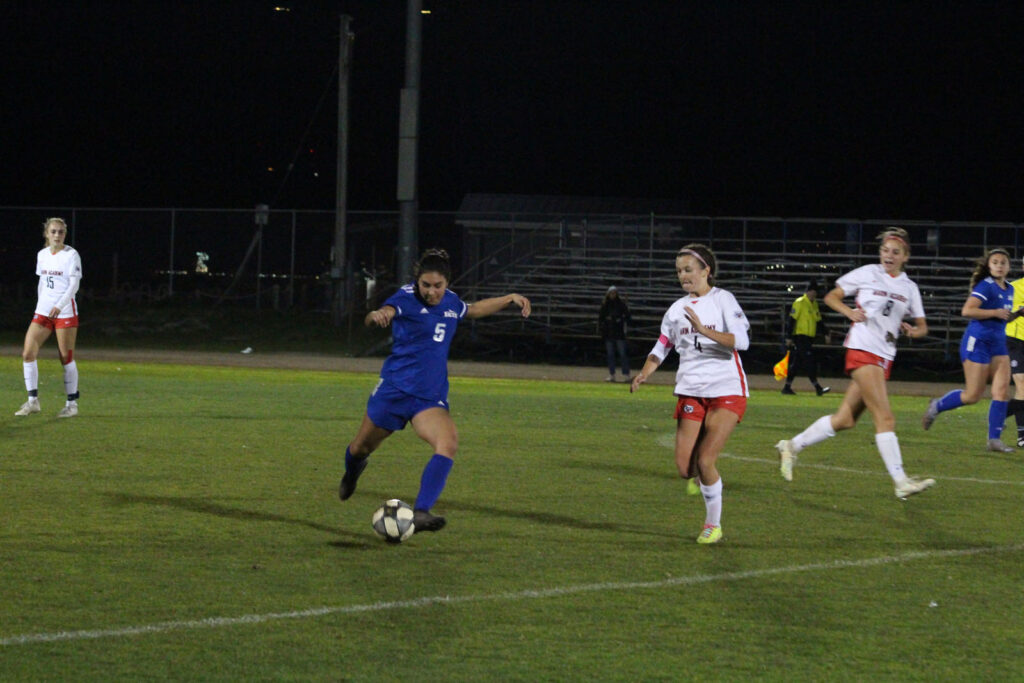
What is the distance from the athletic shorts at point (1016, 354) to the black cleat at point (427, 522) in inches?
315

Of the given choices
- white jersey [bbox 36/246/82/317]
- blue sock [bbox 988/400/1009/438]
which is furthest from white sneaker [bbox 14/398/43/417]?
blue sock [bbox 988/400/1009/438]

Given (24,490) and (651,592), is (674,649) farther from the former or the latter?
(24,490)

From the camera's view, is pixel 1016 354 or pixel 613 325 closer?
pixel 1016 354

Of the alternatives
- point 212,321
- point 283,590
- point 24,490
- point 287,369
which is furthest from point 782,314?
point 283,590

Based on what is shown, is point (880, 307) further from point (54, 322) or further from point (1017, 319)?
point (54, 322)

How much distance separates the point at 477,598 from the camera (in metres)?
6.55

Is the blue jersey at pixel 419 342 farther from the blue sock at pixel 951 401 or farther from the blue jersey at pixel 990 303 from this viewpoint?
the blue sock at pixel 951 401

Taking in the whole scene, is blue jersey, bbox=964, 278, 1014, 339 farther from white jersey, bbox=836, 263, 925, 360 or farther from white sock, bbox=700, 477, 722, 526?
white sock, bbox=700, 477, 722, 526

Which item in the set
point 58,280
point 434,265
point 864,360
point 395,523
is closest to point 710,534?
point 395,523

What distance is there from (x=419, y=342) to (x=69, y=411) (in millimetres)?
8281

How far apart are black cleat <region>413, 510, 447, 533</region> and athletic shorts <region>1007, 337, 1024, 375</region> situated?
7.99 m

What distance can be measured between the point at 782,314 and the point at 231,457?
22.0 m

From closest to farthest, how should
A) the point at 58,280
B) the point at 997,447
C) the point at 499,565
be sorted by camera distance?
the point at 499,565, the point at 997,447, the point at 58,280

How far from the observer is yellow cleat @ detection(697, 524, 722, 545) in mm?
8125
